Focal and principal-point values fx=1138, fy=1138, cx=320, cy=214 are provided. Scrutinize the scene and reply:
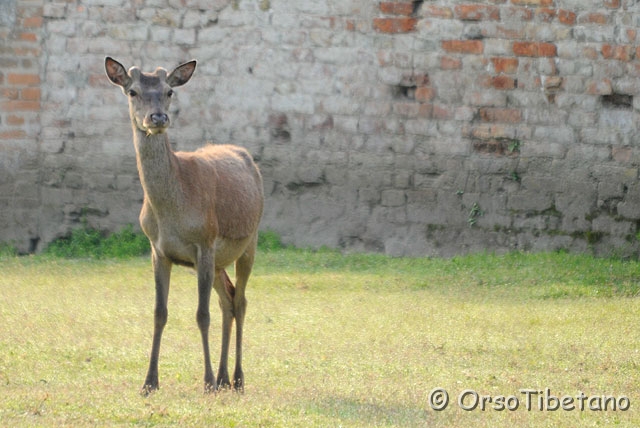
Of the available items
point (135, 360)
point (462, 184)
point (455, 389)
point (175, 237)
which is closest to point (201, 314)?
point (175, 237)

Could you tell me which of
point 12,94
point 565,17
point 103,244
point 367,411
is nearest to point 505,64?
point 565,17

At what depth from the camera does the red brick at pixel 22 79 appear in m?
13.6

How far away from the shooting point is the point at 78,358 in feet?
27.5

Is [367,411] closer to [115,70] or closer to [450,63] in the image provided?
[115,70]

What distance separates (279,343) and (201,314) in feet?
6.43

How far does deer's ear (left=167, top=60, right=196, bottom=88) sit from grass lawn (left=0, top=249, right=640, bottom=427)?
202 centimetres

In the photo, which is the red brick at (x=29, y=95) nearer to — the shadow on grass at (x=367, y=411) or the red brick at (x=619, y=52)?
the red brick at (x=619, y=52)

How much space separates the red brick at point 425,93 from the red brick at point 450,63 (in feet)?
0.95

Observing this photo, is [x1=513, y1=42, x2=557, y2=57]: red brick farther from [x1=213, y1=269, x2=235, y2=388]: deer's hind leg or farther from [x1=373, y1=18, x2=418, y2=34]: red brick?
[x1=213, y1=269, x2=235, y2=388]: deer's hind leg

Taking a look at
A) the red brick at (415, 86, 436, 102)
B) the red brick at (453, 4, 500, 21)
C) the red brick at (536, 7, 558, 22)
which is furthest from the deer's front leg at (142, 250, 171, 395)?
the red brick at (536, 7, 558, 22)

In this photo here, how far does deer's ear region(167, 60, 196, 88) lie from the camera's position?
25.6ft

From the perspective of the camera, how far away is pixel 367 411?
22.4ft

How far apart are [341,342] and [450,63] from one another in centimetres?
488

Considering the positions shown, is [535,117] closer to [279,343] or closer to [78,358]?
[279,343]
